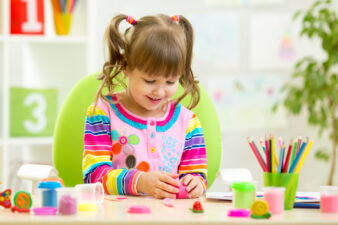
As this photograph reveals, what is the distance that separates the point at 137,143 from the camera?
1.51m

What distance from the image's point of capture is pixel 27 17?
2.81m

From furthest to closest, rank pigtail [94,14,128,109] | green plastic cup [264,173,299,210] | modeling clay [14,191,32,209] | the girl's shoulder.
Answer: the girl's shoulder → pigtail [94,14,128,109] → green plastic cup [264,173,299,210] → modeling clay [14,191,32,209]

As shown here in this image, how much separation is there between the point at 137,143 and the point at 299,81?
257cm

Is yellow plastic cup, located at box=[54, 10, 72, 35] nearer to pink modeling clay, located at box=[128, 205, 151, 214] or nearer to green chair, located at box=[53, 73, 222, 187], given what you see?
green chair, located at box=[53, 73, 222, 187]

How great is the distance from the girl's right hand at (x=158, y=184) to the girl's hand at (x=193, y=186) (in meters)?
0.04

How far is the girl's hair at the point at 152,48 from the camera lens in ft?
4.61

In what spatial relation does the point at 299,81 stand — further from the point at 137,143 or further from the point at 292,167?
the point at 292,167

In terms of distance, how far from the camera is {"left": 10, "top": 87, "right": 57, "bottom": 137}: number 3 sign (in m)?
2.78

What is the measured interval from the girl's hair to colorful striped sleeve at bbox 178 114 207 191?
91 millimetres

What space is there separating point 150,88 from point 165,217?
0.57m

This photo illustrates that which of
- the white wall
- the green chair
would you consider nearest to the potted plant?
the white wall

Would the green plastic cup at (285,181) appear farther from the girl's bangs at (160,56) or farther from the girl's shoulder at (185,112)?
the girl's shoulder at (185,112)

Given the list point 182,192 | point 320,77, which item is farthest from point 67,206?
point 320,77

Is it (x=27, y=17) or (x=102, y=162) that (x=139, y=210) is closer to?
(x=102, y=162)
